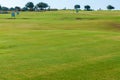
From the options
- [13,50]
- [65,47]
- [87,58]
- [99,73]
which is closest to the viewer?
[99,73]

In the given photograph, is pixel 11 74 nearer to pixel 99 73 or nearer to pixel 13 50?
pixel 99 73

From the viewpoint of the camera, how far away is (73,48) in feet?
75.5

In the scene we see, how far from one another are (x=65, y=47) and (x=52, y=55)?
3884 millimetres

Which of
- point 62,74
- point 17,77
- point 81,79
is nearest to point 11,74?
point 17,77

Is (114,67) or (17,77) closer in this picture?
(17,77)

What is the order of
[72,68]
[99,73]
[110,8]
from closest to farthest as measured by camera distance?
[99,73] → [72,68] → [110,8]

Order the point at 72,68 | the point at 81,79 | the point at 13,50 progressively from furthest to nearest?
the point at 13,50, the point at 72,68, the point at 81,79

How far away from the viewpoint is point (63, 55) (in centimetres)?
1980

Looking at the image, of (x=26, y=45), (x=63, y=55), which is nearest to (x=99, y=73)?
(x=63, y=55)

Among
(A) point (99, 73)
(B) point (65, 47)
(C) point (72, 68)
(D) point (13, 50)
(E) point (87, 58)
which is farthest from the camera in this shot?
(B) point (65, 47)

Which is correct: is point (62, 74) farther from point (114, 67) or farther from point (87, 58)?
point (87, 58)

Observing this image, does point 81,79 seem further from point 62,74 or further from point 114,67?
point 114,67

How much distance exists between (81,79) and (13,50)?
9.00 meters

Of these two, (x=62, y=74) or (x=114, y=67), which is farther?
(x=114, y=67)
